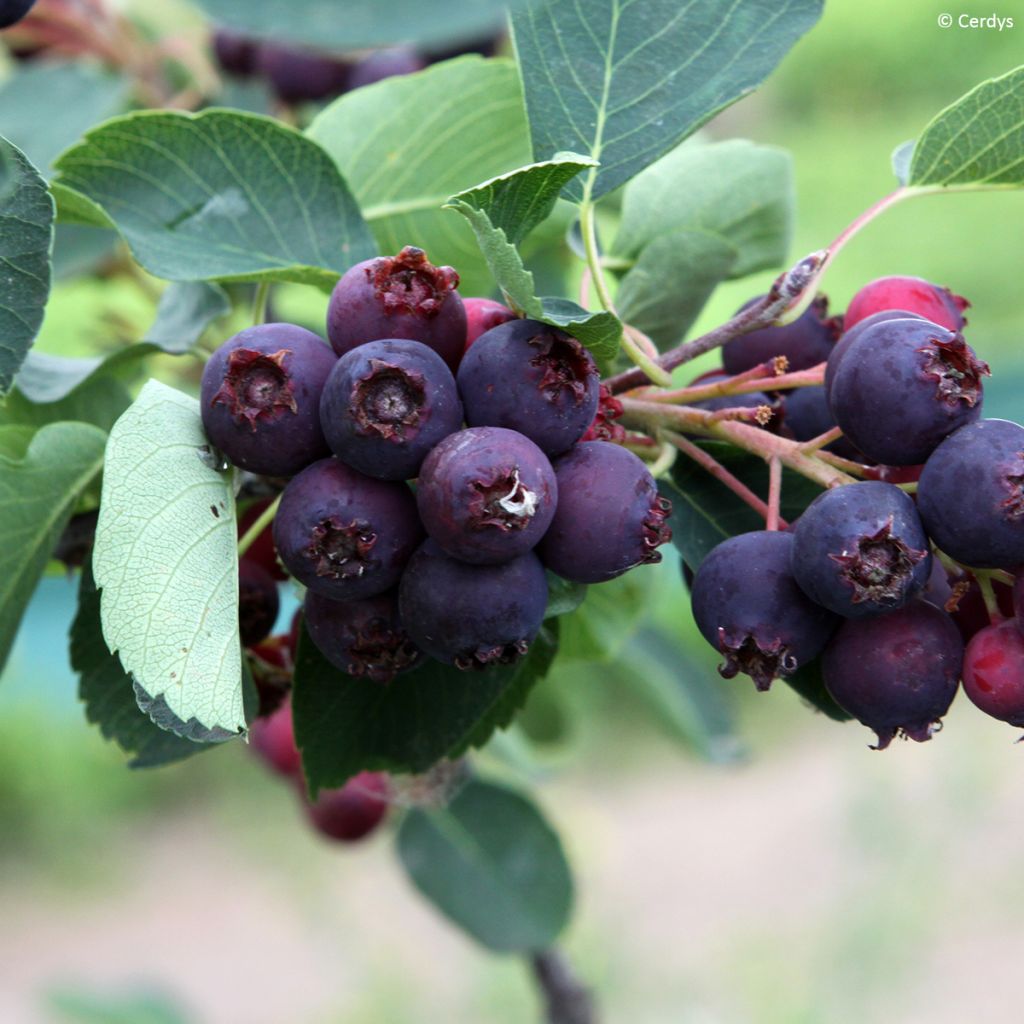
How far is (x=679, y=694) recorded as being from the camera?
5.82ft

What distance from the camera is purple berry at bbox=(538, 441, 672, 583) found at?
2.12 ft

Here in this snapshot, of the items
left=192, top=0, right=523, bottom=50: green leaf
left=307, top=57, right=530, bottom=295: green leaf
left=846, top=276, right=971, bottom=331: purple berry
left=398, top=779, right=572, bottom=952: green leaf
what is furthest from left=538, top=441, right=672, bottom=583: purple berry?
left=398, top=779, right=572, bottom=952: green leaf

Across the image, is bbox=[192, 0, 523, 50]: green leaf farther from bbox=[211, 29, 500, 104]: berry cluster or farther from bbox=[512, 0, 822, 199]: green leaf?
bbox=[211, 29, 500, 104]: berry cluster

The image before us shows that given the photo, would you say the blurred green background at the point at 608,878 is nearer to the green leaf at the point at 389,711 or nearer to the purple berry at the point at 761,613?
the green leaf at the point at 389,711

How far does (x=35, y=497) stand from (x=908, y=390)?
0.53m

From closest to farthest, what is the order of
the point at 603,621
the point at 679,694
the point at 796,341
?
1. the point at 796,341
2. the point at 603,621
3. the point at 679,694

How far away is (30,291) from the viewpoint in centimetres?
67

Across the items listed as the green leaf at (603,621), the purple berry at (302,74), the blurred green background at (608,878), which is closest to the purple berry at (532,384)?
the green leaf at (603,621)

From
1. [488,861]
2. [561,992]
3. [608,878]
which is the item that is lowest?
[608,878]

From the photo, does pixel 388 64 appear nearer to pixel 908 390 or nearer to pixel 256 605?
pixel 256 605

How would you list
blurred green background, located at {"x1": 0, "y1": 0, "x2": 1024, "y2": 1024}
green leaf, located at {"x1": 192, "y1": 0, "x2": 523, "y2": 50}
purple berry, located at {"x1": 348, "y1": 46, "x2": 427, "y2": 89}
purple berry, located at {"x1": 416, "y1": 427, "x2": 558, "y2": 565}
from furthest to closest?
blurred green background, located at {"x1": 0, "y1": 0, "x2": 1024, "y2": 1024} < purple berry, located at {"x1": 348, "y1": 46, "x2": 427, "y2": 89} < purple berry, located at {"x1": 416, "y1": 427, "x2": 558, "y2": 565} < green leaf, located at {"x1": 192, "y1": 0, "x2": 523, "y2": 50}

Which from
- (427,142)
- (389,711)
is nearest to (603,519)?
(389,711)

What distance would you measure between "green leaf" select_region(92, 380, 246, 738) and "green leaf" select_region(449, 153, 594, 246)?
206 millimetres

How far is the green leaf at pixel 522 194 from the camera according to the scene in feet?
2.10
